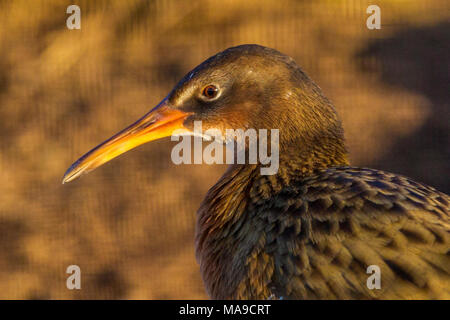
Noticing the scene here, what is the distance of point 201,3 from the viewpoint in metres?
4.45

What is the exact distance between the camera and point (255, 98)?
2135 mm

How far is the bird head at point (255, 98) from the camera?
6.90 feet

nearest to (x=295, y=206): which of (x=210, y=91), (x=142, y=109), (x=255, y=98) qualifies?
(x=255, y=98)

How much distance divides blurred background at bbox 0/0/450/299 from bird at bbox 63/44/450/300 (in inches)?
63.3

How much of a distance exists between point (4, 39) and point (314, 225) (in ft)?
11.0

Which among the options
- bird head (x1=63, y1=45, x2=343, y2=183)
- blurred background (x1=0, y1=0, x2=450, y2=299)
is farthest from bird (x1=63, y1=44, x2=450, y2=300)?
blurred background (x1=0, y1=0, x2=450, y2=299)

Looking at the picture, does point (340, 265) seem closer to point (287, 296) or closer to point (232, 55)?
point (287, 296)

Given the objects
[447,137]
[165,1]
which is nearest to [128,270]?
[165,1]

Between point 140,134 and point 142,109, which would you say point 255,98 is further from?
point 142,109

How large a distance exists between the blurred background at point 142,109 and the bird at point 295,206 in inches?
63.3

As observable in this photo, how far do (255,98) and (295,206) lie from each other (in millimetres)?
460

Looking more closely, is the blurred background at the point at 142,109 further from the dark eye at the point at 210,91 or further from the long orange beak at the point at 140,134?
the dark eye at the point at 210,91

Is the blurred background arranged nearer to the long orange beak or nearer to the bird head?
the long orange beak
